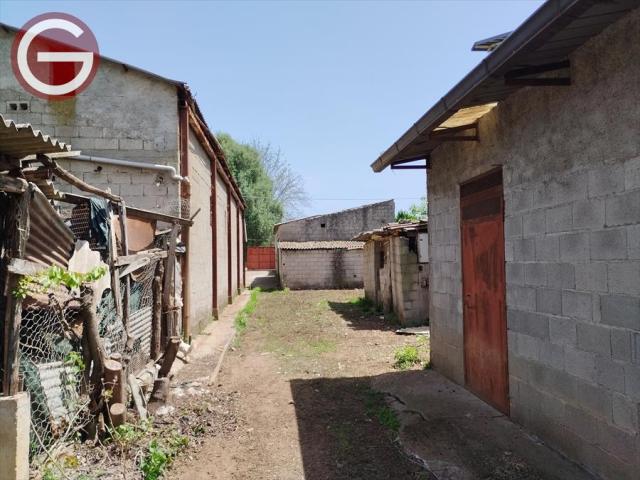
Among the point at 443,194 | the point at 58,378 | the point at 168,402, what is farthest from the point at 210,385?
the point at 443,194

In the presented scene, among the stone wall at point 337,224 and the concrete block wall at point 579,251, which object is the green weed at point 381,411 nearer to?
the concrete block wall at point 579,251

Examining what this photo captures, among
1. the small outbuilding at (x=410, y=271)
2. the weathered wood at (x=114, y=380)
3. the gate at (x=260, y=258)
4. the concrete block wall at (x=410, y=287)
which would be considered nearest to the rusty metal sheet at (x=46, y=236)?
the weathered wood at (x=114, y=380)

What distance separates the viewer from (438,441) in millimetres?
4340

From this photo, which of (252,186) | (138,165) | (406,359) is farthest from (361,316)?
(252,186)

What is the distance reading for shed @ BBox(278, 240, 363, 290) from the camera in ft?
79.6

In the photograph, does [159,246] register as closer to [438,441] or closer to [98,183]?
[98,183]

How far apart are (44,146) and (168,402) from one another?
3.37 metres

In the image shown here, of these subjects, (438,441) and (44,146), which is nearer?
(44,146)

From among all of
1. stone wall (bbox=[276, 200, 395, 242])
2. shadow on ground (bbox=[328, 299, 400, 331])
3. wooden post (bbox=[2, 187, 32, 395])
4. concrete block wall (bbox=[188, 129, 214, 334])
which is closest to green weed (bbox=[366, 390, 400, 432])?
wooden post (bbox=[2, 187, 32, 395])

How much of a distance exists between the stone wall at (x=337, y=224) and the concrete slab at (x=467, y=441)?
23198mm

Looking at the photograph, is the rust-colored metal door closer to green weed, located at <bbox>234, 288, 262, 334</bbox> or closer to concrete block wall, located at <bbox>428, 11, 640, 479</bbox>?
concrete block wall, located at <bbox>428, 11, 640, 479</bbox>

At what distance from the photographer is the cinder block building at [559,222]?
3.13 m

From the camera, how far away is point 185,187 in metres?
8.74

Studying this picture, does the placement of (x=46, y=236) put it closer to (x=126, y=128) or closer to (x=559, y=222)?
(x=559, y=222)
